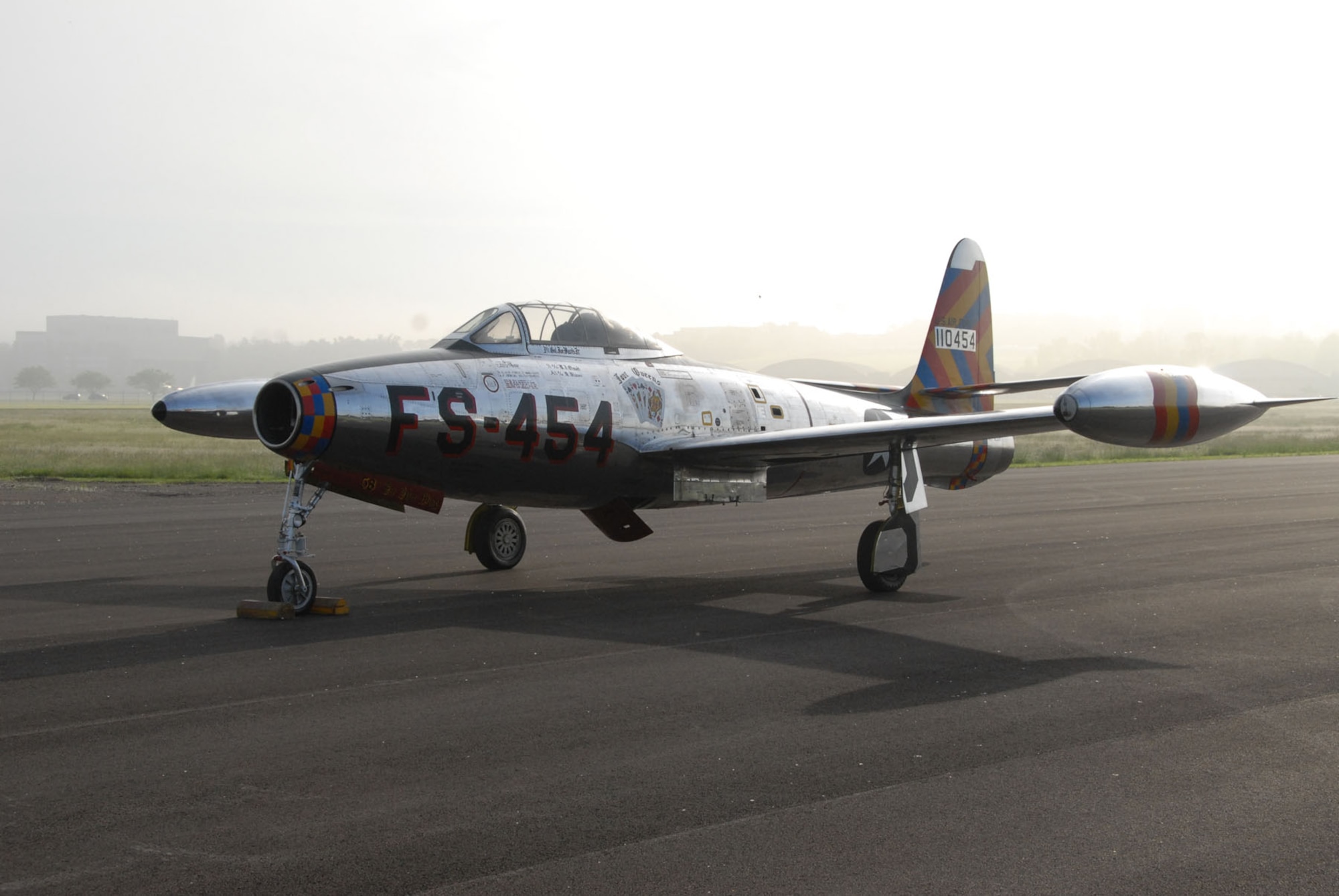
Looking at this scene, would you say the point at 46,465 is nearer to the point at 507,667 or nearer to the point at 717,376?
the point at 717,376

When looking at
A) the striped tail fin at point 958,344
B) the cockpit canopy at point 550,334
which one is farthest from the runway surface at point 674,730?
the striped tail fin at point 958,344

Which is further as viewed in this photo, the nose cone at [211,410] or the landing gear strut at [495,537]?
the landing gear strut at [495,537]

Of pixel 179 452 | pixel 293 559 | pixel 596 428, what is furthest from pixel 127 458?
pixel 596 428

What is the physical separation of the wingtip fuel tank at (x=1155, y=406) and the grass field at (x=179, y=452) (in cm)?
2779

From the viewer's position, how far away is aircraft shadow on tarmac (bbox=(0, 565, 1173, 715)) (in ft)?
28.0

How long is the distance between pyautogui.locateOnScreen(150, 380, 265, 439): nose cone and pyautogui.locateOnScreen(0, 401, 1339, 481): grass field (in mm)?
20555

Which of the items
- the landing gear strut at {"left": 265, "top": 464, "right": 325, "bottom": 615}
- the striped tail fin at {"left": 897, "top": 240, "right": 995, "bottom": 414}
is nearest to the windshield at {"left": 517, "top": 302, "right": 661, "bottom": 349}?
the landing gear strut at {"left": 265, "top": 464, "right": 325, "bottom": 615}

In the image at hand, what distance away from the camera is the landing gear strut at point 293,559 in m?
11.1

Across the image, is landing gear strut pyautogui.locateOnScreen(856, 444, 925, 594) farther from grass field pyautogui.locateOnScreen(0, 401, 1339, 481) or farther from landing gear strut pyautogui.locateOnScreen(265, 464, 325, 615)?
grass field pyautogui.locateOnScreen(0, 401, 1339, 481)

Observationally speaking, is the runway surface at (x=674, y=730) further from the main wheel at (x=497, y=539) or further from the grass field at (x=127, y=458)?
the grass field at (x=127, y=458)

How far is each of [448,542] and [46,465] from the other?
2487 centimetres

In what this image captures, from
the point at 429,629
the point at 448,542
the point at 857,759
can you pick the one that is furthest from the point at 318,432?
the point at 448,542

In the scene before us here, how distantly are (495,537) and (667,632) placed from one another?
491cm

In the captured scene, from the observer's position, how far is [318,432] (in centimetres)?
1056
